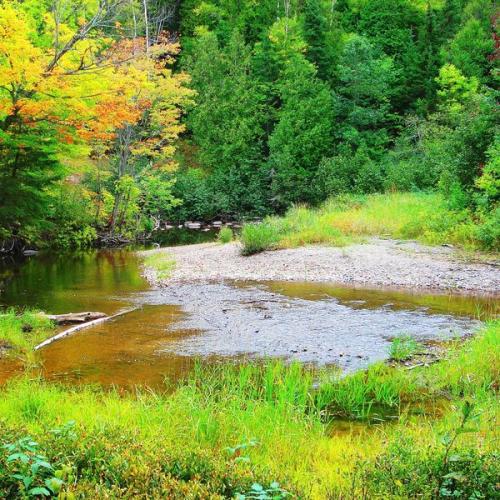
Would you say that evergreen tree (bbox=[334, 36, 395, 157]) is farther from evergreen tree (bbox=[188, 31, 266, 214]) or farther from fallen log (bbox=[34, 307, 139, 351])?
fallen log (bbox=[34, 307, 139, 351])

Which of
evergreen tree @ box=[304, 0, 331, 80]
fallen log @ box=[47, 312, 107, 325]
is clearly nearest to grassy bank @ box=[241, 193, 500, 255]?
fallen log @ box=[47, 312, 107, 325]

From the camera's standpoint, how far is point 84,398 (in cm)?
504

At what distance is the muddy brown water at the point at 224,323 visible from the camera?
23.1 ft

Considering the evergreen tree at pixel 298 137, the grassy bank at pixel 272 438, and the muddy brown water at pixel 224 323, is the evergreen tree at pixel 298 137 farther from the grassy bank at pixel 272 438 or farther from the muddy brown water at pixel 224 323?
the grassy bank at pixel 272 438

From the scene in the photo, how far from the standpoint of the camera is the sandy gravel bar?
12.3 m

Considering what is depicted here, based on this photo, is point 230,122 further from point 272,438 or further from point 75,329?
point 272,438

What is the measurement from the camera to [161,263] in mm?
17141

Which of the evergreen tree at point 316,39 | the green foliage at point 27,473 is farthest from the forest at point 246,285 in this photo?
the evergreen tree at point 316,39

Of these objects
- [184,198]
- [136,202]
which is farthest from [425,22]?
[136,202]

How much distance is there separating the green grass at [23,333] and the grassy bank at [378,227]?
26.4 ft

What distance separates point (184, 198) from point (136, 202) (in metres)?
6.25

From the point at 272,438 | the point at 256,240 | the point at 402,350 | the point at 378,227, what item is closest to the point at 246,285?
the point at 256,240

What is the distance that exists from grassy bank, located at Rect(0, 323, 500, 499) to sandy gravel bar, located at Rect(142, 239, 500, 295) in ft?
17.5

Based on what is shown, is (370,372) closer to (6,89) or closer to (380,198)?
(6,89)
